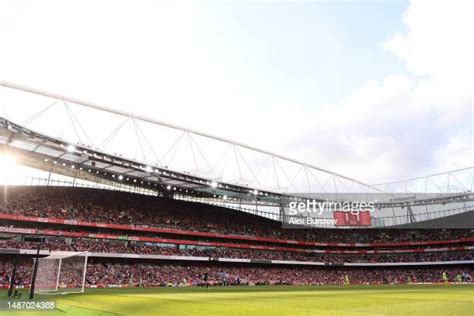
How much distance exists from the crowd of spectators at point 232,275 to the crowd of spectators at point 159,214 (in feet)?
24.0

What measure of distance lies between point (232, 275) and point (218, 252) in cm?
509

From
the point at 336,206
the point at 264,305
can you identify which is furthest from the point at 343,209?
the point at 264,305

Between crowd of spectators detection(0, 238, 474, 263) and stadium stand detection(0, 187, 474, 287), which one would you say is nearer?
crowd of spectators detection(0, 238, 474, 263)

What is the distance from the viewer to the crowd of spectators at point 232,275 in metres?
44.6

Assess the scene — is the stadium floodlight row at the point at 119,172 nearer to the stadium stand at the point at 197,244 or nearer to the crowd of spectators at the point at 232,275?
the stadium stand at the point at 197,244

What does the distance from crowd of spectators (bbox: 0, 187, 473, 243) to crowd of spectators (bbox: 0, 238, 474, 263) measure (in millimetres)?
3603

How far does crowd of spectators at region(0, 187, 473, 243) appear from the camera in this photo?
5178 cm

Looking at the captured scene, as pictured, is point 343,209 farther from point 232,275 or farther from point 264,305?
point 264,305

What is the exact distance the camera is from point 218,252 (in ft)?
200

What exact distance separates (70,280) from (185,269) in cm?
2299

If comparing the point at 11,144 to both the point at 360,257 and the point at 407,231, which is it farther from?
the point at 407,231
